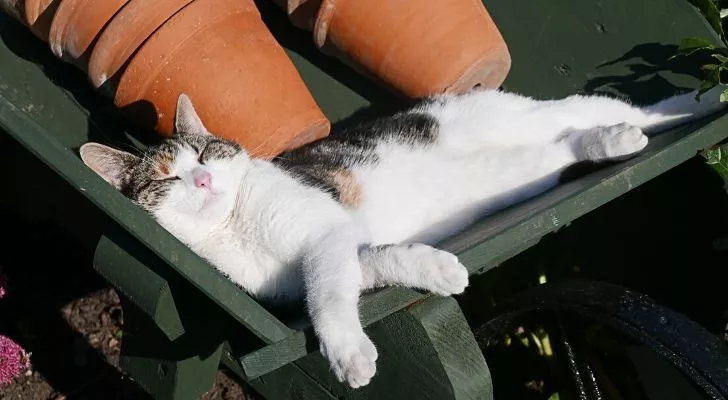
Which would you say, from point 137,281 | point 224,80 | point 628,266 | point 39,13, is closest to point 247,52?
point 224,80

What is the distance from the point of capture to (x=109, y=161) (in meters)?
1.78

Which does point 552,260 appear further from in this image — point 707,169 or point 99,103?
point 99,103

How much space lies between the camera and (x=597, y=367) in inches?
90.4

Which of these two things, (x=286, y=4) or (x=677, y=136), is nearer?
(x=677, y=136)

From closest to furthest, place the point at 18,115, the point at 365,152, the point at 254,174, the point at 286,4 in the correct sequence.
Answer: the point at 18,115
the point at 254,174
the point at 365,152
the point at 286,4

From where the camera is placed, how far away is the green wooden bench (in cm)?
124

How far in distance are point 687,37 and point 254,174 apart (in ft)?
4.67

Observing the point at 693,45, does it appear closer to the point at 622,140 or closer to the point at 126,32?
the point at 622,140

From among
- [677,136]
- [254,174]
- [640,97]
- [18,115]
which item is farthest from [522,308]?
[18,115]

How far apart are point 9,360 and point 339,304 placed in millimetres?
1512

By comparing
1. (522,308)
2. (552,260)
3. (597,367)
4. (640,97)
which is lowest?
(597,367)

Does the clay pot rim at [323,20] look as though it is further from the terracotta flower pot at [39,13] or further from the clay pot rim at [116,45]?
the terracotta flower pot at [39,13]

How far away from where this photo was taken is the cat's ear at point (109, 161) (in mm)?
1692

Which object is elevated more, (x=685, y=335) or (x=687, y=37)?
(x=687, y=37)
